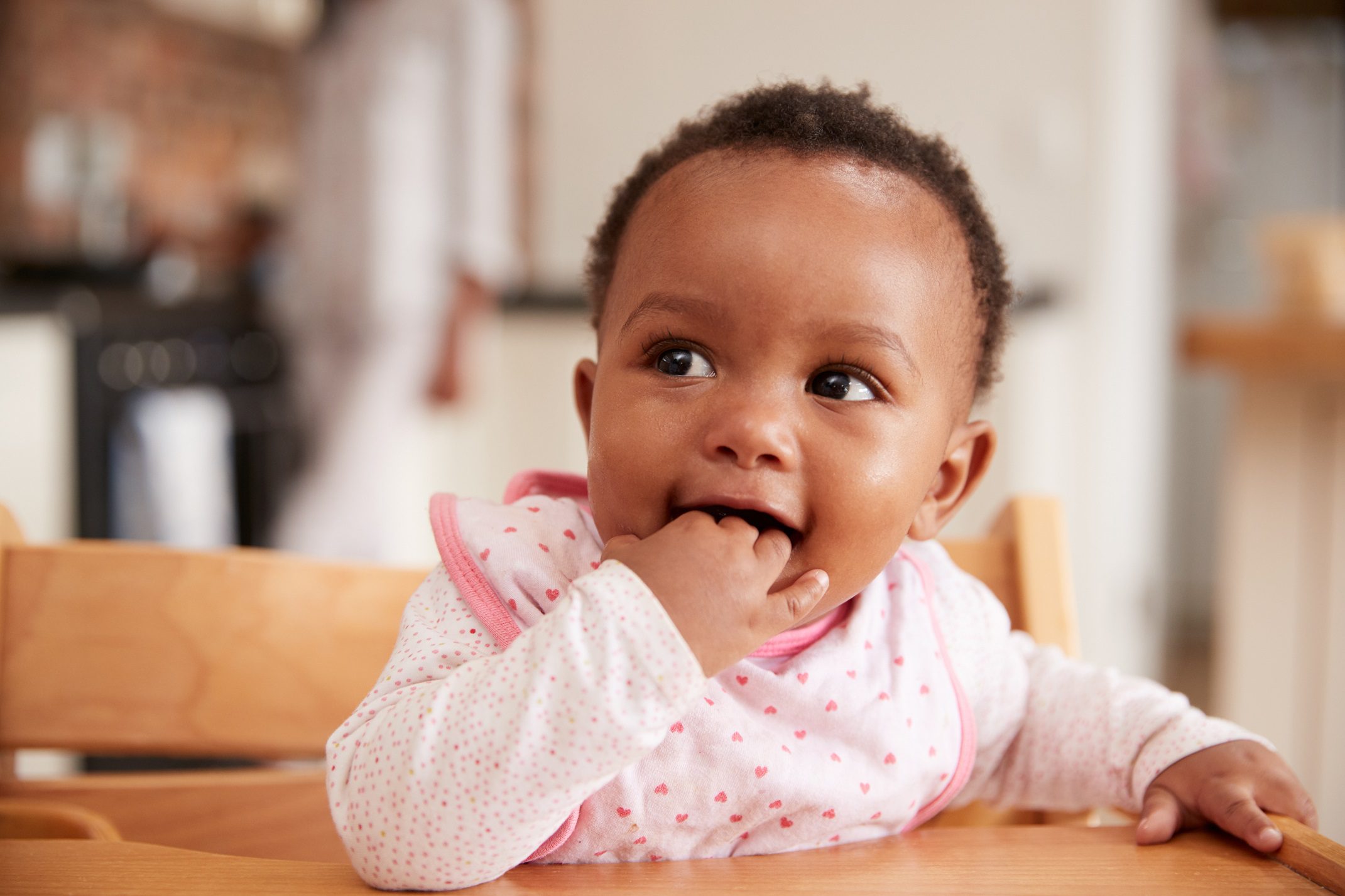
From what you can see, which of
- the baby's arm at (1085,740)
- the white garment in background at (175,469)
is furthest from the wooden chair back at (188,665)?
the white garment in background at (175,469)

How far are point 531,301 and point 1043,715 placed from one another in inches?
91.5

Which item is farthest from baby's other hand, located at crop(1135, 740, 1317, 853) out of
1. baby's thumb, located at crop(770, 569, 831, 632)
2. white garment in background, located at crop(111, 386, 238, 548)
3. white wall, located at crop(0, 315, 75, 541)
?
white garment in background, located at crop(111, 386, 238, 548)

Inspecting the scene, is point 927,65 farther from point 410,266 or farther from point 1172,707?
point 1172,707

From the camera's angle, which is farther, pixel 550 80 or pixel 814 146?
pixel 550 80

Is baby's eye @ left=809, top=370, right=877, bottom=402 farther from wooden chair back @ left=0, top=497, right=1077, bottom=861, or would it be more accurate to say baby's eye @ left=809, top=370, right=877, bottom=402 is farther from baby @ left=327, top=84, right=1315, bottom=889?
wooden chair back @ left=0, top=497, right=1077, bottom=861

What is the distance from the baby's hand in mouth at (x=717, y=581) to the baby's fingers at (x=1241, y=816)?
25 centimetres

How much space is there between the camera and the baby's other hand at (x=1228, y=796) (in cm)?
63

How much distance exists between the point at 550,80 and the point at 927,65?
93 centimetres

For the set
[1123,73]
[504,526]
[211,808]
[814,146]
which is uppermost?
[1123,73]

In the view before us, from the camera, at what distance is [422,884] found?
21.6 inches

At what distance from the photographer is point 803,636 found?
734 millimetres

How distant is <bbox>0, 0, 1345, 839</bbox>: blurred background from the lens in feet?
6.23

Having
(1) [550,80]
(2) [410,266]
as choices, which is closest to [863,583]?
(2) [410,266]

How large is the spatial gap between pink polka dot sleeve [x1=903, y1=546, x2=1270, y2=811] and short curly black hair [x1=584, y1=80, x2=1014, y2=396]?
0.15m
